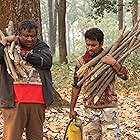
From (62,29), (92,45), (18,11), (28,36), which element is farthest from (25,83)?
(62,29)

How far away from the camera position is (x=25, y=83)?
14.6 ft

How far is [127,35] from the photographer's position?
14.5ft

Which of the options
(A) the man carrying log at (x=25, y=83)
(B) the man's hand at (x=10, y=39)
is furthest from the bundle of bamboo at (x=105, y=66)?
(B) the man's hand at (x=10, y=39)

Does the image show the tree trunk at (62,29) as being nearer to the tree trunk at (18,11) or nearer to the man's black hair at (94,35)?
the tree trunk at (18,11)

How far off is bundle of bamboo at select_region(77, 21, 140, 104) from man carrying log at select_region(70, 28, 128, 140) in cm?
6

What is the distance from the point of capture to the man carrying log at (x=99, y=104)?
14.4ft

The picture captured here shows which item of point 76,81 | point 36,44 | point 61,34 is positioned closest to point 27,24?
point 36,44

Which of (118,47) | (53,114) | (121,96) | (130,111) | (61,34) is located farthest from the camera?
(61,34)

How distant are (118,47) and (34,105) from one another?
43.7 inches

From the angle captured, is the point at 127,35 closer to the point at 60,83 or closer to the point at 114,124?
the point at 114,124

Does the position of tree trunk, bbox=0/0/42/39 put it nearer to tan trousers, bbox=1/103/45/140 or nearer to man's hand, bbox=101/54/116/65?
tan trousers, bbox=1/103/45/140

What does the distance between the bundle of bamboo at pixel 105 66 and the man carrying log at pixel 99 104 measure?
62 mm

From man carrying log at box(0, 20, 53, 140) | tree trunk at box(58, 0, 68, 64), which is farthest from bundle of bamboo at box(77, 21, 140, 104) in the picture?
tree trunk at box(58, 0, 68, 64)

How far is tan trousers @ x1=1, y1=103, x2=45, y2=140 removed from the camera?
4.46m
